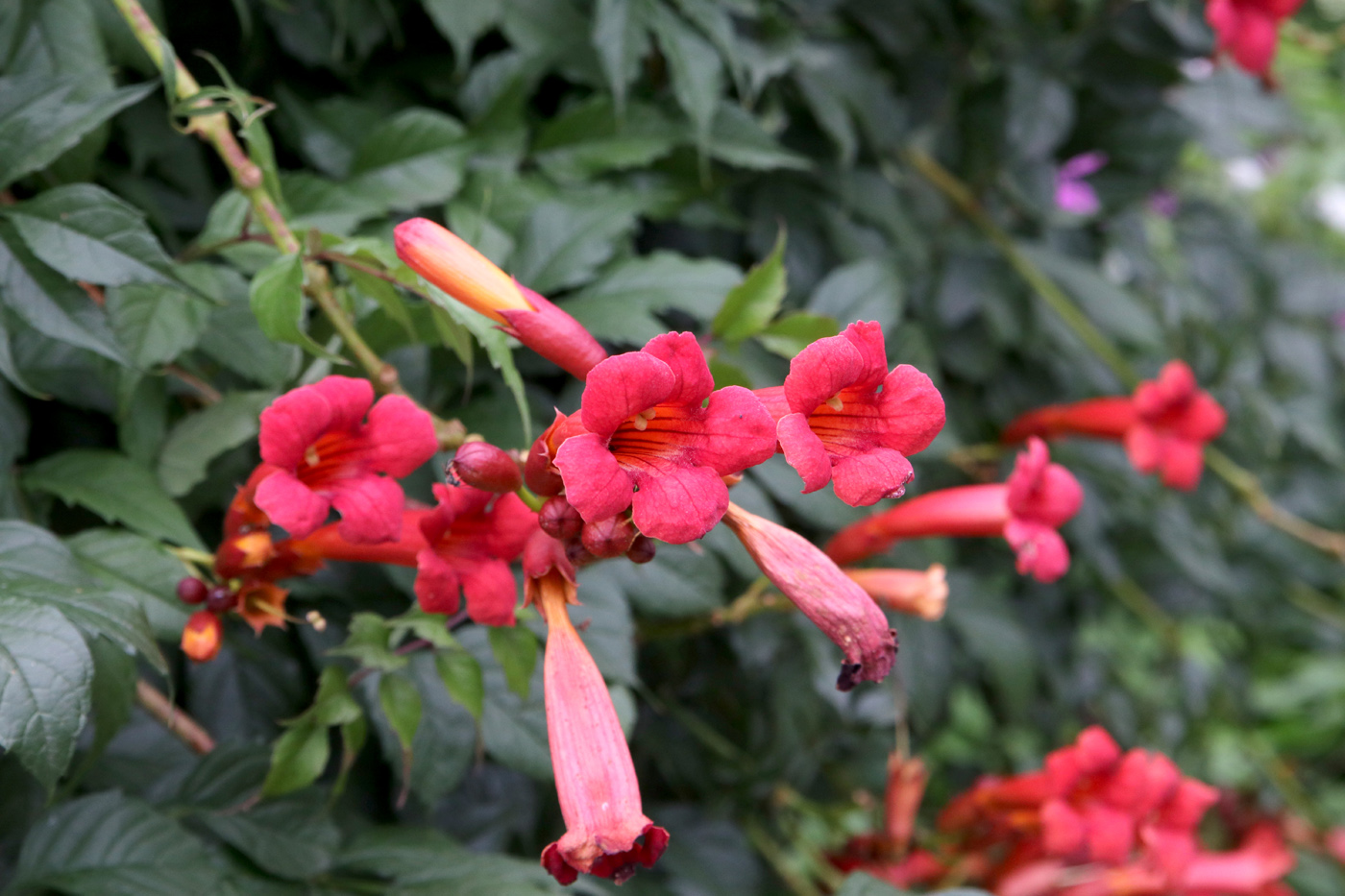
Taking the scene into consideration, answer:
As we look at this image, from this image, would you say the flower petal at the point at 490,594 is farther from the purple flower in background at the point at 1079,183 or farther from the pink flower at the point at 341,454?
the purple flower in background at the point at 1079,183

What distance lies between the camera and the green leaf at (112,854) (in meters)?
1.13

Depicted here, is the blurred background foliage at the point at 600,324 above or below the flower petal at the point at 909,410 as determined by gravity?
below

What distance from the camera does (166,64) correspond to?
1.06m

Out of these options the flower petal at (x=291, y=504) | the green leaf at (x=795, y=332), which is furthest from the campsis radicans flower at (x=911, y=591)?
the flower petal at (x=291, y=504)

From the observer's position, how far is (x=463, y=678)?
1.11m

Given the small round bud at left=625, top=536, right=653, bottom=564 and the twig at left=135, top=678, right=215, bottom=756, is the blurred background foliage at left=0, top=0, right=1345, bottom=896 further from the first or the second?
the small round bud at left=625, top=536, right=653, bottom=564

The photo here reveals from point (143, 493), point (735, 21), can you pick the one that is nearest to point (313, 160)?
point (143, 493)

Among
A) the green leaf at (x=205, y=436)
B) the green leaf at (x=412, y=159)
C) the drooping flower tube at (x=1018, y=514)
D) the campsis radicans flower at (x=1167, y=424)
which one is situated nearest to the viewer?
the green leaf at (x=205, y=436)

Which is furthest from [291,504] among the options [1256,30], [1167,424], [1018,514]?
Result: [1256,30]

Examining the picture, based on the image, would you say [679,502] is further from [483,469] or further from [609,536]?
[483,469]

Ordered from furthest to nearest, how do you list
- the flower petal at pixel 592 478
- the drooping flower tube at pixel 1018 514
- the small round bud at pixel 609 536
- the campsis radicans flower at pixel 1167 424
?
the campsis radicans flower at pixel 1167 424 → the drooping flower tube at pixel 1018 514 → the small round bud at pixel 609 536 → the flower petal at pixel 592 478

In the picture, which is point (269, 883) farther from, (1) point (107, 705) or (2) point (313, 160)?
(2) point (313, 160)

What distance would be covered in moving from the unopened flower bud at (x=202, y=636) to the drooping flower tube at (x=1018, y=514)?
3.02ft

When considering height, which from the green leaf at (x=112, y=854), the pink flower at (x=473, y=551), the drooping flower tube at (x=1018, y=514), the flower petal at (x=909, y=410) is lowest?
the green leaf at (x=112, y=854)
